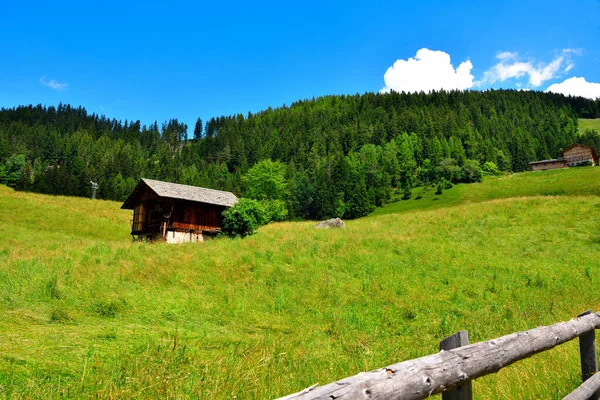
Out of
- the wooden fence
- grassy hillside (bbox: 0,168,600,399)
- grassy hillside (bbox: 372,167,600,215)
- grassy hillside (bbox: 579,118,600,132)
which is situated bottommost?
grassy hillside (bbox: 0,168,600,399)

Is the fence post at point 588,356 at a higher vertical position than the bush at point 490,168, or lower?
lower

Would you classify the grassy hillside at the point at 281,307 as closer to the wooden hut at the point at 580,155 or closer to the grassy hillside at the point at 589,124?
the wooden hut at the point at 580,155

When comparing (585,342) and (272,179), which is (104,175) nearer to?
(272,179)

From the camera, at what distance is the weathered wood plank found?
394 cm

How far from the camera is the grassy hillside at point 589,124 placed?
574ft

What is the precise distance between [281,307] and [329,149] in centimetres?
13317

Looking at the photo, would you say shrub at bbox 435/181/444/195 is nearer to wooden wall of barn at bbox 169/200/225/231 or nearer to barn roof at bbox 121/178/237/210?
barn roof at bbox 121/178/237/210

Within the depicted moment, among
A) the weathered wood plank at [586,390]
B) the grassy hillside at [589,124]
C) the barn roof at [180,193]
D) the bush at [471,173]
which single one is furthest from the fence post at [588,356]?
the grassy hillside at [589,124]

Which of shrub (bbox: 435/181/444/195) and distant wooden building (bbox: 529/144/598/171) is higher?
distant wooden building (bbox: 529/144/598/171)

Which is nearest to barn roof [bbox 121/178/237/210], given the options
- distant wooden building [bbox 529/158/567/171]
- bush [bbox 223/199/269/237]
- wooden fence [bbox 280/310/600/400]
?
bush [bbox 223/199/269/237]

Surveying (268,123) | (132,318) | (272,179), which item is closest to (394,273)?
(132,318)

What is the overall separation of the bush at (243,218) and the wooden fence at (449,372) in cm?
3093

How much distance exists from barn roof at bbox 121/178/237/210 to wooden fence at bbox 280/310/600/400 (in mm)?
34680

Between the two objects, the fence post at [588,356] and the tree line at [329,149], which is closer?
the fence post at [588,356]
